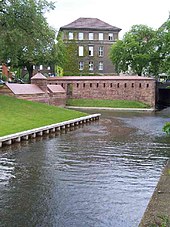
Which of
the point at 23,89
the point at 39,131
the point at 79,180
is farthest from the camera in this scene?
the point at 23,89

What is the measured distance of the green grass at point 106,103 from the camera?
48900mm

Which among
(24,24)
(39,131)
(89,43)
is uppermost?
(89,43)

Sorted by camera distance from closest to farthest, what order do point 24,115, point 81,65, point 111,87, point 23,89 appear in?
1. point 24,115
2. point 23,89
3. point 111,87
4. point 81,65

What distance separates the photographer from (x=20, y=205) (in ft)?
32.6

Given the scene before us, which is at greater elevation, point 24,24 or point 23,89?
point 24,24

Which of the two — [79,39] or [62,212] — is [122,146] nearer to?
[62,212]

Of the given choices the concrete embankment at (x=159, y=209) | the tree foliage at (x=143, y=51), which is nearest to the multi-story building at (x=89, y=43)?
the tree foliage at (x=143, y=51)

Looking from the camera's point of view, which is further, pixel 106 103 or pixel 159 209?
pixel 106 103

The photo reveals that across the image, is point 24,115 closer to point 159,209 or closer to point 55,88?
point 159,209

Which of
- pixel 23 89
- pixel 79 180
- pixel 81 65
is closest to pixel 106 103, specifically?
pixel 23 89

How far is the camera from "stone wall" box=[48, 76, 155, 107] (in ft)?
166

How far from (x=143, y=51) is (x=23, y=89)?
21852 millimetres

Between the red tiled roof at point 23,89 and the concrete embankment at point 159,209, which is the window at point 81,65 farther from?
the concrete embankment at point 159,209

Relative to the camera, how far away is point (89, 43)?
229ft
